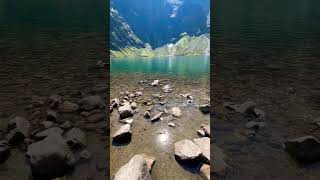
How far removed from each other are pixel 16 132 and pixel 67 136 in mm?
1125

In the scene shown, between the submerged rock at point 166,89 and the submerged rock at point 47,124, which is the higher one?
the submerged rock at point 166,89

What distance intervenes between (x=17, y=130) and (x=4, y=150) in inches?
26.0

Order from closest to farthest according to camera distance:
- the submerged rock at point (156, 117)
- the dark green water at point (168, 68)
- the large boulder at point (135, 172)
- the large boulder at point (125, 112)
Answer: the large boulder at point (135, 172) < the submerged rock at point (156, 117) < the large boulder at point (125, 112) < the dark green water at point (168, 68)

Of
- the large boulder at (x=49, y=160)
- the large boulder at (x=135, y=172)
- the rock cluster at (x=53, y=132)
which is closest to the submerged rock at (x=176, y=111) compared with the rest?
the rock cluster at (x=53, y=132)

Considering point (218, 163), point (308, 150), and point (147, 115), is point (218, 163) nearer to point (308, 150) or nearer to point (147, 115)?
point (308, 150)

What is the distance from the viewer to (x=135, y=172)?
465 cm

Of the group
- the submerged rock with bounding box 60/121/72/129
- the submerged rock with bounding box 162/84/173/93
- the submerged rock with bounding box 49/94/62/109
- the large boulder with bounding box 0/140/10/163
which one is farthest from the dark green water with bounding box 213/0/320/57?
the large boulder with bounding box 0/140/10/163

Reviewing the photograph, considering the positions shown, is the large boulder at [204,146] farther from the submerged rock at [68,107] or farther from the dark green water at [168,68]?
the dark green water at [168,68]

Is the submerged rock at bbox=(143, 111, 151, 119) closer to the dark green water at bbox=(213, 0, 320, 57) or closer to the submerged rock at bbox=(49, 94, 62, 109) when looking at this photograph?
the submerged rock at bbox=(49, 94, 62, 109)

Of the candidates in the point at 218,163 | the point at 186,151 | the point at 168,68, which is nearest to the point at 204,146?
the point at 186,151

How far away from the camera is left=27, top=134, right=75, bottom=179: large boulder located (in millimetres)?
4578

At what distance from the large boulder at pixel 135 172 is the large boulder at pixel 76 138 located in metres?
1.42

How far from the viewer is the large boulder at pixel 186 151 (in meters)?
5.35

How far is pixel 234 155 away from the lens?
18.6 feet
